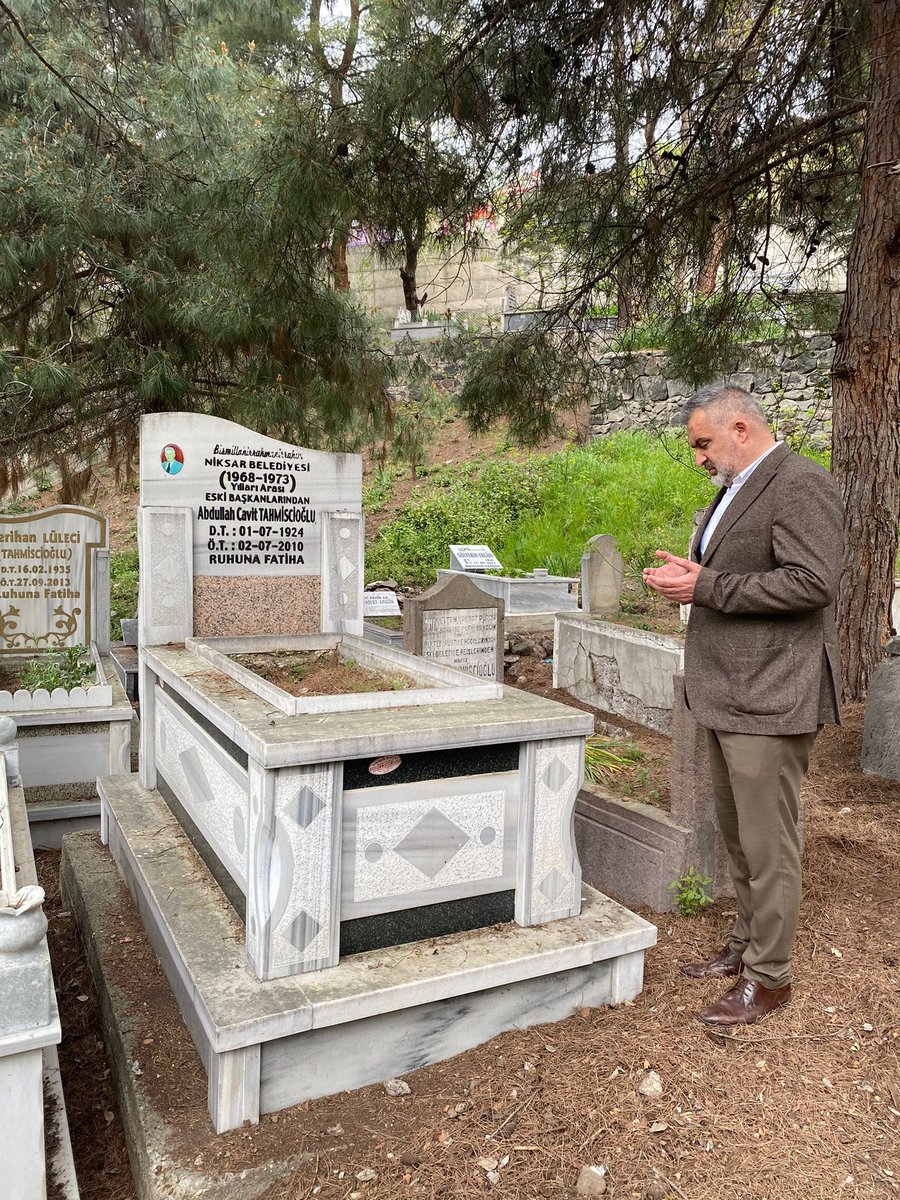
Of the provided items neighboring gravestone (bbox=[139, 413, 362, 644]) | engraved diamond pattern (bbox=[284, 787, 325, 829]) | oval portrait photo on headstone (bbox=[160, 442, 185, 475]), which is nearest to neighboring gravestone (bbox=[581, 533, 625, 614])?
neighboring gravestone (bbox=[139, 413, 362, 644])

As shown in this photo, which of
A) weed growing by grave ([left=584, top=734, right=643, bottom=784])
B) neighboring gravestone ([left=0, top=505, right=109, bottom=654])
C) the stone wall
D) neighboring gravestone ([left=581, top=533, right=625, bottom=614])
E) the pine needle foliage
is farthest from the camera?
the stone wall

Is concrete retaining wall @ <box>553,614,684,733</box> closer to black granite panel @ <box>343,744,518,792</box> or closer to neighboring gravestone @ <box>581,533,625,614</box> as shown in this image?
neighboring gravestone @ <box>581,533,625,614</box>

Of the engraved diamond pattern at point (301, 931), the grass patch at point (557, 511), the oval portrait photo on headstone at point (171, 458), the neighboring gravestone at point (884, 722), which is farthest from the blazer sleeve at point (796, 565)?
the grass patch at point (557, 511)

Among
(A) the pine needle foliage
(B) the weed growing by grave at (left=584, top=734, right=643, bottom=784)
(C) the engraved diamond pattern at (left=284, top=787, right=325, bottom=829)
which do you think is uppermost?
(A) the pine needle foliage

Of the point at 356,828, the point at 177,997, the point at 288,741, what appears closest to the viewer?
the point at 288,741

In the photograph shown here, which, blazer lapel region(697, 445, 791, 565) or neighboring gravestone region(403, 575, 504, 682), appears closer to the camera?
blazer lapel region(697, 445, 791, 565)

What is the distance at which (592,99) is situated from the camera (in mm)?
4691

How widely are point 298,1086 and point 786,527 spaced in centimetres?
178

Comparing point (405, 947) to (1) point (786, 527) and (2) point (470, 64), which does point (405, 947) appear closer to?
(1) point (786, 527)

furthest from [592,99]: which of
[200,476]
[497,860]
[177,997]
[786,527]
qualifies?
[177,997]

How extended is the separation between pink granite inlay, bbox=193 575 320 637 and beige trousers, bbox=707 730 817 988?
205 centimetres

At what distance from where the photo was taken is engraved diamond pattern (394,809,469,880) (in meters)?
2.32

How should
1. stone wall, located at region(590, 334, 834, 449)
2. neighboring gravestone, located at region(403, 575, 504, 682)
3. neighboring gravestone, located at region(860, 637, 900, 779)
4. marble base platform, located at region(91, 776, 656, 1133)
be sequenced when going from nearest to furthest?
1. marble base platform, located at region(91, 776, 656, 1133)
2. neighboring gravestone, located at region(860, 637, 900, 779)
3. neighboring gravestone, located at region(403, 575, 504, 682)
4. stone wall, located at region(590, 334, 834, 449)

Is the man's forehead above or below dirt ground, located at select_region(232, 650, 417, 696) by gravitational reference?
above
